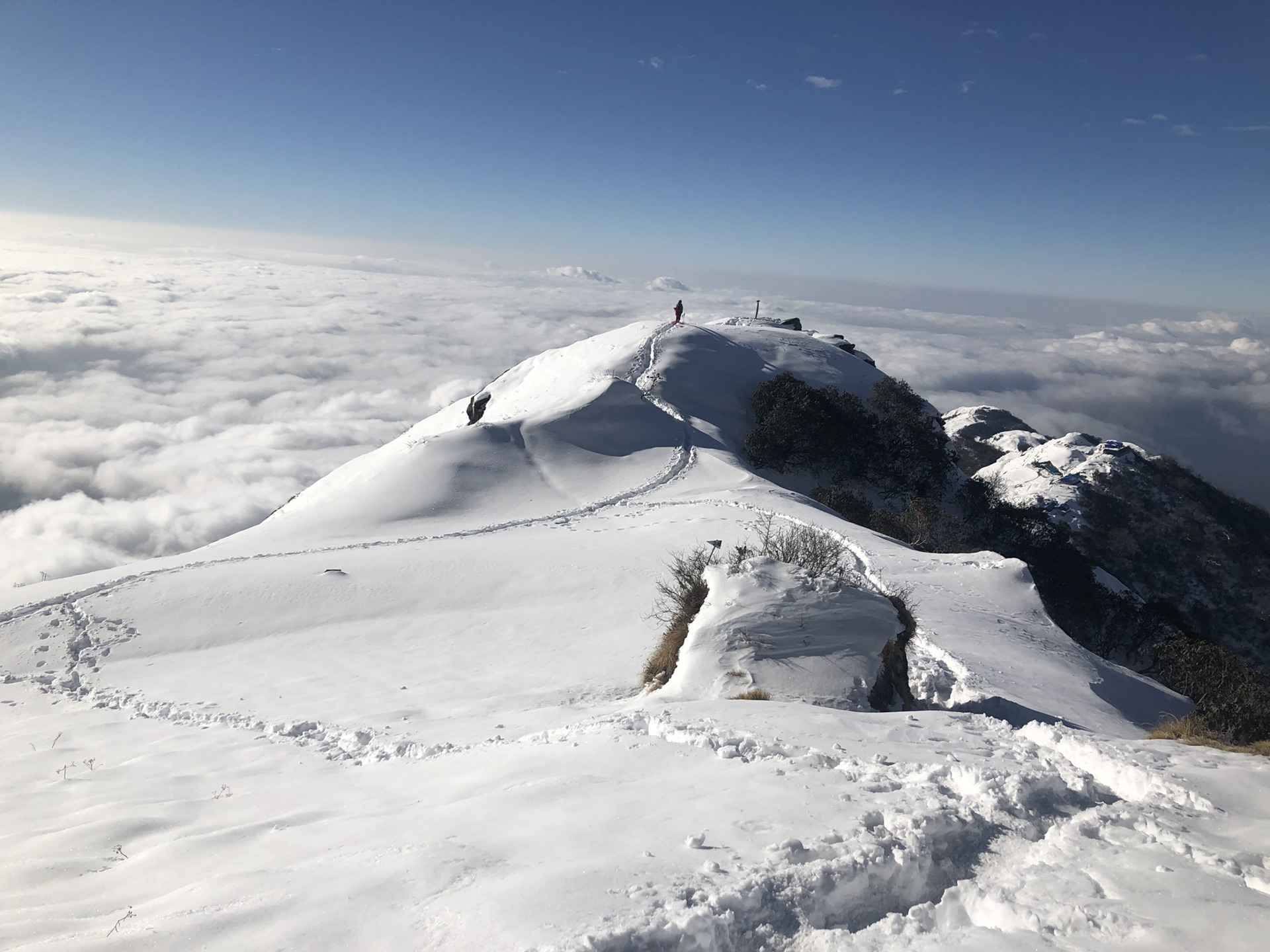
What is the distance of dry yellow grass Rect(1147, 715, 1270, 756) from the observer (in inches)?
268

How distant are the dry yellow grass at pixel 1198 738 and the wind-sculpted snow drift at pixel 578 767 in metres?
0.61

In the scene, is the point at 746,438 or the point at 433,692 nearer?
the point at 433,692

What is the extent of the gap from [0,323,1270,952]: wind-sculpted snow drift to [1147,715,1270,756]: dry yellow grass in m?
0.61

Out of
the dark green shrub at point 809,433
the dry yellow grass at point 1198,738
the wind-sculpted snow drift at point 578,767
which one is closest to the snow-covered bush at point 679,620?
the wind-sculpted snow drift at point 578,767

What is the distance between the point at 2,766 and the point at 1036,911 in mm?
10908

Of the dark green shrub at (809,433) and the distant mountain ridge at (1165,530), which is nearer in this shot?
the dark green shrub at (809,433)

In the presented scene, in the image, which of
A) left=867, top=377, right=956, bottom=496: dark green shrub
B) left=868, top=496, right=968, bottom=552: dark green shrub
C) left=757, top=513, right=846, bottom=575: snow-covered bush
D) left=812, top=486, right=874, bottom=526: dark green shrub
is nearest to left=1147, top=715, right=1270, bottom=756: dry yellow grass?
left=757, top=513, right=846, bottom=575: snow-covered bush

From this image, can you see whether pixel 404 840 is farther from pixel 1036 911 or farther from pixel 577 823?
pixel 1036 911

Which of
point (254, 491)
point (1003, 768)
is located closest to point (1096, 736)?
point (1003, 768)

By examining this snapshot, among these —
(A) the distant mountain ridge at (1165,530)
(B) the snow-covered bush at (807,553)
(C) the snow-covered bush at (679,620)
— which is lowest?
(A) the distant mountain ridge at (1165,530)

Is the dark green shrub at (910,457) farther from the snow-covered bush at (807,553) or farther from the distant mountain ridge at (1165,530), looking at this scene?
the snow-covered bush at (807,553)

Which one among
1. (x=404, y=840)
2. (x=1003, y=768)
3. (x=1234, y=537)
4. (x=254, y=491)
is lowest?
(x=254, y=491)

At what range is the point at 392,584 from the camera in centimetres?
1540

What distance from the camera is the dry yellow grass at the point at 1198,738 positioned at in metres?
6.81
